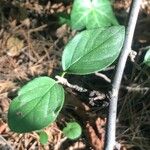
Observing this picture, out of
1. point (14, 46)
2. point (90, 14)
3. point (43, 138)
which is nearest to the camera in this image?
point (43, 138)

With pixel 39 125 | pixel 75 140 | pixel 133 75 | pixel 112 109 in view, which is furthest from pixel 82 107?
pixel 39 125

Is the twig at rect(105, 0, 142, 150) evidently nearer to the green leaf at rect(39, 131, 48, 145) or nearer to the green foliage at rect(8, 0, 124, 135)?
the green foliage at rect(8, 0, 124, 135)

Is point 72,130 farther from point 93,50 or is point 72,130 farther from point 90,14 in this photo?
point 93,50

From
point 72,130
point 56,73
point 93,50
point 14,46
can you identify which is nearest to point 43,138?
point 72,130

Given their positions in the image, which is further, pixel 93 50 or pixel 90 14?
pixel 90 14

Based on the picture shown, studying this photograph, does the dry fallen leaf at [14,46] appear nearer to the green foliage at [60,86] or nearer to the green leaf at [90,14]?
the green leaf at [90,14]

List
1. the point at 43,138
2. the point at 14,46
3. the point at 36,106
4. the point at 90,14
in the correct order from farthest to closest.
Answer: the point at 14,46
the point at 90,14
the point at 43,138
the point at 36,106

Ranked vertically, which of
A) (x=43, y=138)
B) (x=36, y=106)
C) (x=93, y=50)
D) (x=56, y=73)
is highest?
(x=93, y=50)

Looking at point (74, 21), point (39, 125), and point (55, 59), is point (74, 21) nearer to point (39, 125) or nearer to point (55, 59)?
point (55, 59)
